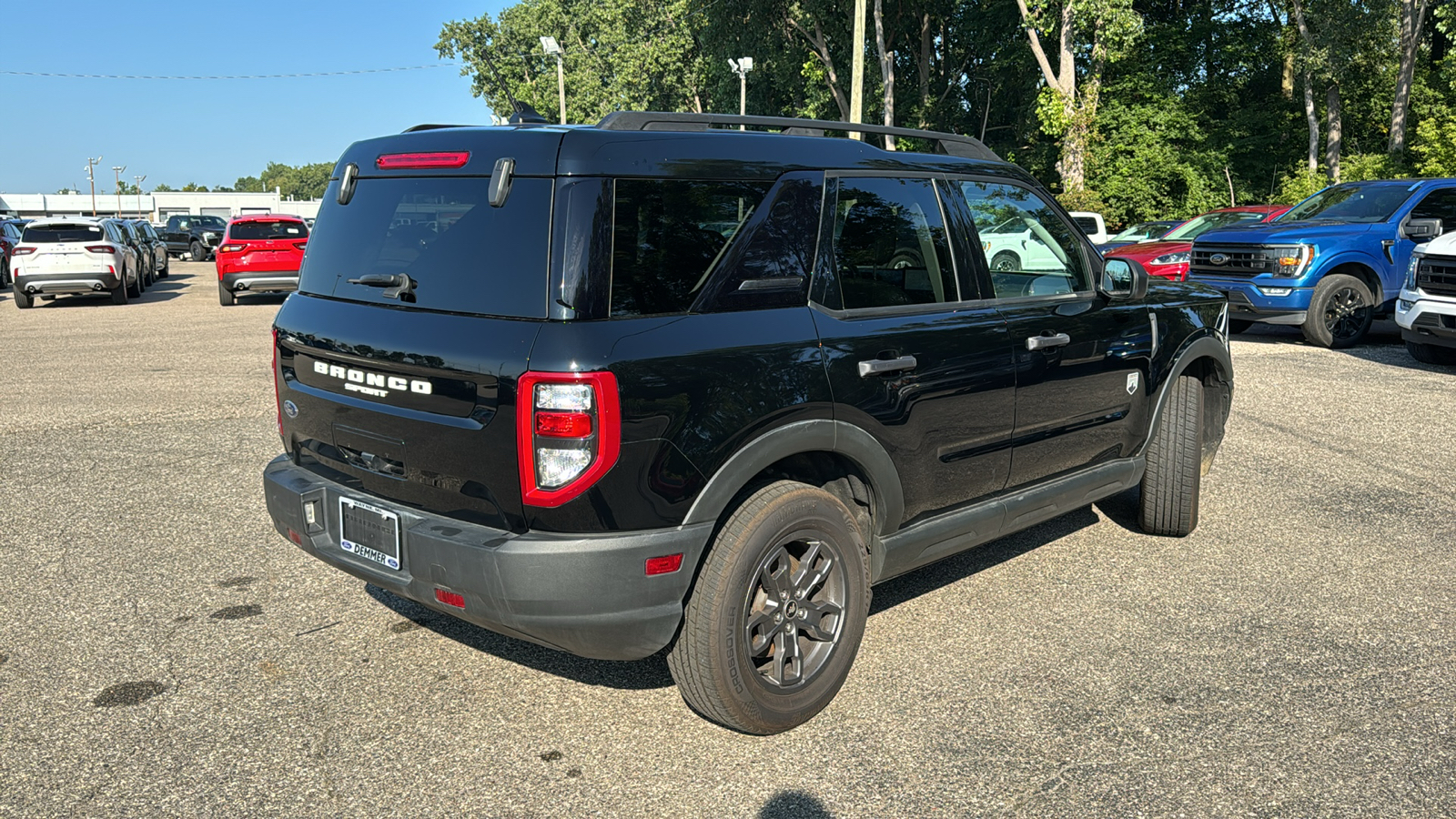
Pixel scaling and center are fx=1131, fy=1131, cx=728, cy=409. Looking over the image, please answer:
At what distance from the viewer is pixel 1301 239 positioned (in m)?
12.9

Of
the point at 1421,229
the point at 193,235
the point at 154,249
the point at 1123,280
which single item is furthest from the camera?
the point at 193,235

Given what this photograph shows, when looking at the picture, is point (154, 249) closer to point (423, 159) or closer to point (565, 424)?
point (423, 159)

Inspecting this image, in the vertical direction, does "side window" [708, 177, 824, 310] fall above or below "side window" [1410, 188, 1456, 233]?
below

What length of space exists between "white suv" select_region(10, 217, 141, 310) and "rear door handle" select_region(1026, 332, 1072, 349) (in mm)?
20126

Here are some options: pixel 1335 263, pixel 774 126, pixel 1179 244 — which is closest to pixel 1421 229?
pixel 1335 263

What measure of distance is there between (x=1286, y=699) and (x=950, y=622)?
123 centimetres

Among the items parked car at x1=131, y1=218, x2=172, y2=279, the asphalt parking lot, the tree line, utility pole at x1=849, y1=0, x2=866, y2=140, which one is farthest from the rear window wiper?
parked car at x1=131, y1=218, x2=172, y2=279

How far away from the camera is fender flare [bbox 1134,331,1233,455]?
5227 mm

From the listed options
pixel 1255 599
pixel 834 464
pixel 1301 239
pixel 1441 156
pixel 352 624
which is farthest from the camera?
pixel 1441 156

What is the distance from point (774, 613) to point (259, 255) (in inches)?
737

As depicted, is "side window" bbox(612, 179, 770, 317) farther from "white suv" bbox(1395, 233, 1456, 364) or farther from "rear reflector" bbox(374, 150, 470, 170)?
"white suv" bbox(1395, 233, 1456, 364)

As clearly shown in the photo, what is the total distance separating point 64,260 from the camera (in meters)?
19.9

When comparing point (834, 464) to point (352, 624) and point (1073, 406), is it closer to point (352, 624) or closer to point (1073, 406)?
point (1073, 406)

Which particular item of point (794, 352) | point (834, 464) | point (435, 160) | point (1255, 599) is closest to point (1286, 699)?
point (1255, 599)
